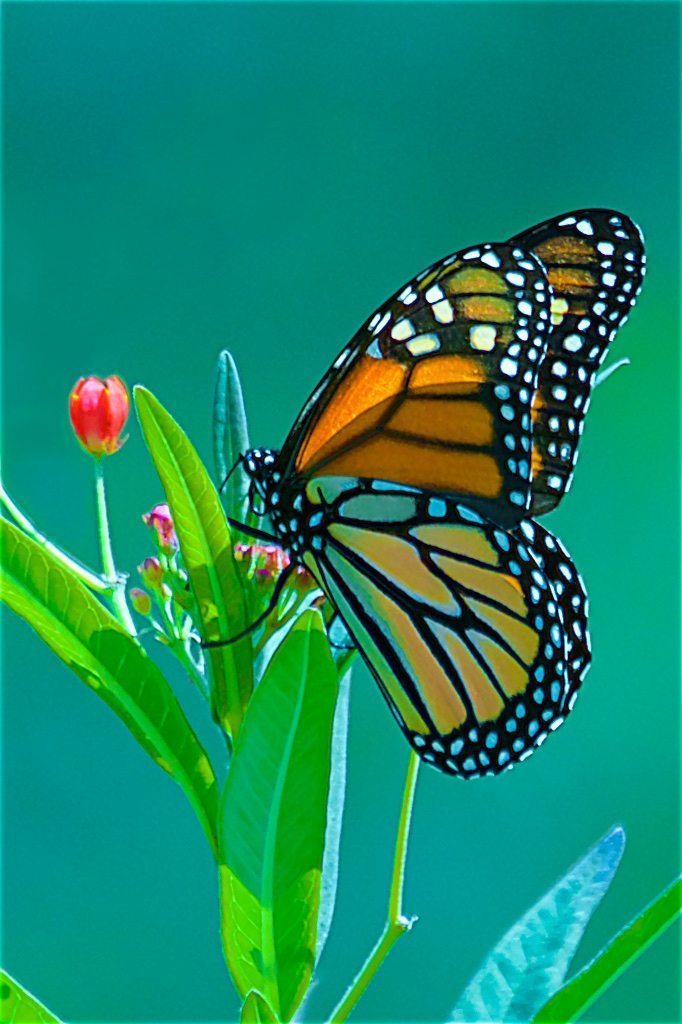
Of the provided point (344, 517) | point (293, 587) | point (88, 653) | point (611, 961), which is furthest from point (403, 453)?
point (611, 961)

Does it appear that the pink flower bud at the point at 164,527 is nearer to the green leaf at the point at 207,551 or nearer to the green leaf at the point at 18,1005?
the green leaf at the point at 207,551

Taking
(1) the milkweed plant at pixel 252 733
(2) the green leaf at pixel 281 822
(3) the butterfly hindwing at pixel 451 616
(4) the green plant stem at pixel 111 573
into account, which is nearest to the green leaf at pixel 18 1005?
(1) the milkweed plant at pixel 252 733

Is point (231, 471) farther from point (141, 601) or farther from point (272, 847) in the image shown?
Result: point (272, 847)

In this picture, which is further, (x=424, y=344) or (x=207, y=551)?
(x=424, y=344)

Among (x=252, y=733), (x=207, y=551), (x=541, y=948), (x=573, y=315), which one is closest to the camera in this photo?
(x=252, y=733)

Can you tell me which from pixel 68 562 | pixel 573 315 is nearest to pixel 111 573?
pixel 68 562

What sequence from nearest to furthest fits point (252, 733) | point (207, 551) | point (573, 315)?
point (252, 733)
point (207, 551)
point (573, 315)
